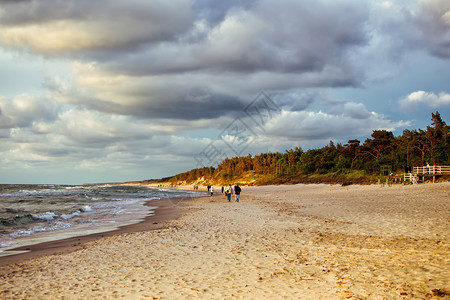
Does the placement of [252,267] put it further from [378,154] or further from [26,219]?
[378,154]

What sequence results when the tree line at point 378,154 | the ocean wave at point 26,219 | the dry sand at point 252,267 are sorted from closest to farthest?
the dry sand at point 252,267
the ocean wave at point 26,219
the tree line at point 378,154

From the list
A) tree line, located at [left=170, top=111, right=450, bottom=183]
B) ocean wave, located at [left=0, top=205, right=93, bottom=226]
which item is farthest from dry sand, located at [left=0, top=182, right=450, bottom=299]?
tree line, located at [left=170, top=111, right=450, bottom=183]

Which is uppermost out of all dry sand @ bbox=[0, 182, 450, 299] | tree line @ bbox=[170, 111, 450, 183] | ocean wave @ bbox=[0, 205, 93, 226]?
tree line @ bbox=[170, 111, 450, 183]

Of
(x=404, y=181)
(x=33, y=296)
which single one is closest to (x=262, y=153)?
(x=404, y=181)

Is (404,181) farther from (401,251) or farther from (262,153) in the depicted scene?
(262,153)

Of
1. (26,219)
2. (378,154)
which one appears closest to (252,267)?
(26,219)

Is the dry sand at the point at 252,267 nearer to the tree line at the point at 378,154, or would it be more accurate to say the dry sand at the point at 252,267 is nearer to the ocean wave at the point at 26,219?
the ocean wave at the point at 26,219

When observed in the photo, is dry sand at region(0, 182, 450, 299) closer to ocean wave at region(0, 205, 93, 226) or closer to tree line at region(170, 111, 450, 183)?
ocean wave at region(0, 205, 93, 226)

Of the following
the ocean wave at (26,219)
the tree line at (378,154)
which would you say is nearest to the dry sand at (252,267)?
the ocean wave at (26,219)

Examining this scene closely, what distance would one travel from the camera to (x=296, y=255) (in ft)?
28.8

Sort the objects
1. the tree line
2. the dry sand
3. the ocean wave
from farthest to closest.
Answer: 1. the tree line
2. the ocean wave
3. the dry sand

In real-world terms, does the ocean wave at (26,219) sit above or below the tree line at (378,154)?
below

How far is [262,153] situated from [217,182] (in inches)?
952

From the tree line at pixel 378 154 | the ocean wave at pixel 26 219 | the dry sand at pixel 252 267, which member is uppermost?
the tree line at pixel 378 154
